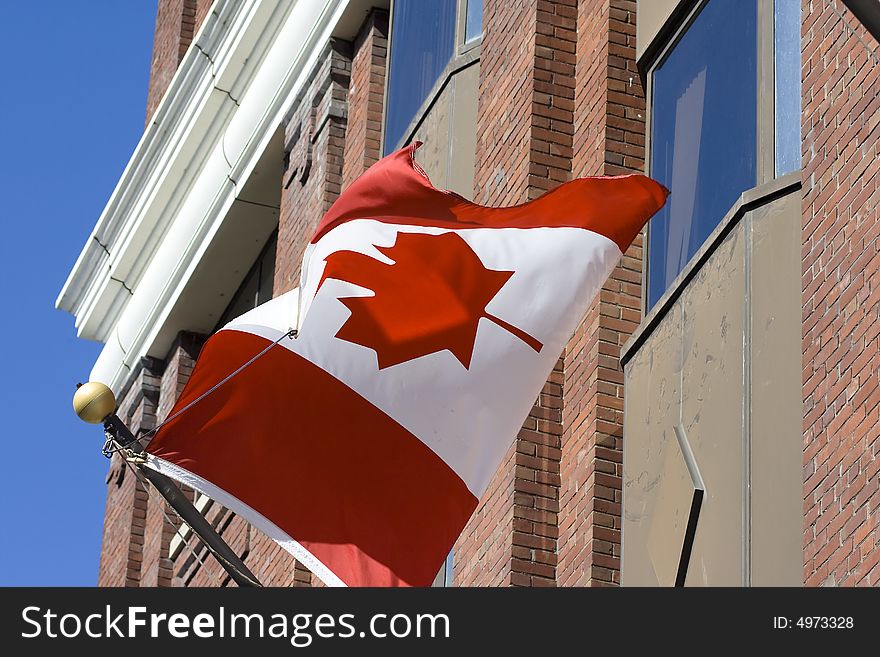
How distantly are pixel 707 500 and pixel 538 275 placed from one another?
5.67 feet

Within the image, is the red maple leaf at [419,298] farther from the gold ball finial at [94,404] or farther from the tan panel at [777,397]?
the gold ball finial at [94,404]

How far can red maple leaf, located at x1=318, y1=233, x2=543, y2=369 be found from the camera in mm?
11484

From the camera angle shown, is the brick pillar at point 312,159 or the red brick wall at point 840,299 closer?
the red brick wall at point 840,299

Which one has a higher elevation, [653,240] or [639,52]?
[639,52]

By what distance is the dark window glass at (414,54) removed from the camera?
711 inches

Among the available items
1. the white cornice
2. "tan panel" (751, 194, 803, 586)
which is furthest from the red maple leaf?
the white cornice

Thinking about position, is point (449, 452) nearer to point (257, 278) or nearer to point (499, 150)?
point (499, 150)

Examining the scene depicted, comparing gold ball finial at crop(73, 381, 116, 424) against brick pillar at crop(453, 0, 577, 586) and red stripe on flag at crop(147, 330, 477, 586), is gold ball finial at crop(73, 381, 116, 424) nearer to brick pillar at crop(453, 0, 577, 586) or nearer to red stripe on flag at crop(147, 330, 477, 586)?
red stripe on flag at crop(147, 330, 477, 586)

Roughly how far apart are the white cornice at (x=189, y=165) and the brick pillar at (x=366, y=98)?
1.08ft

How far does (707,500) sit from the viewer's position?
12086mm

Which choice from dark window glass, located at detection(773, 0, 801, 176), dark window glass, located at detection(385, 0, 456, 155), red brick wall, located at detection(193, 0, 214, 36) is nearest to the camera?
dark window glass, located at detection(773, 0, 801, 176)

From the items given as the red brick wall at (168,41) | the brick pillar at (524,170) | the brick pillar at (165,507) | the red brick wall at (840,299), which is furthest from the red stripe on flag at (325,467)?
the red brick wall at (168,41)

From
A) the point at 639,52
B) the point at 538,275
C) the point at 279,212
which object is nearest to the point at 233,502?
the point at 538,275

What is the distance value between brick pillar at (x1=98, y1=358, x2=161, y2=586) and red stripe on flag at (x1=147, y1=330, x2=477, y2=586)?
44.1ft
